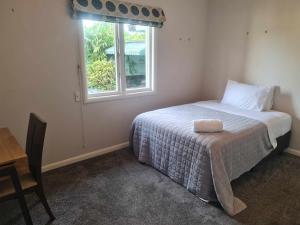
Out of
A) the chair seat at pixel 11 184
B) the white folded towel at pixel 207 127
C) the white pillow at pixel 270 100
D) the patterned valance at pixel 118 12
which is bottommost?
the chair seat at pixel 11 184

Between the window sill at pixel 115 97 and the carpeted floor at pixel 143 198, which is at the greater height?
the window sill at pixel 115 97

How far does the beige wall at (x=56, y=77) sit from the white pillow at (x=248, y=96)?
3.25ft

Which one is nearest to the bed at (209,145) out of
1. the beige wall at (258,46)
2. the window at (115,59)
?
the beige wall at (258,46)

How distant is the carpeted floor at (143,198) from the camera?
1926 mm

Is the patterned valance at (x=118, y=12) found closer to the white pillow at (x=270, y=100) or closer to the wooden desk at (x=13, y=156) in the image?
the wooden desk at (x=13, y=156)

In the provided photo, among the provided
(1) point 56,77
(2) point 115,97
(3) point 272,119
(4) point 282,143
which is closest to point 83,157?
(2) point 115,97

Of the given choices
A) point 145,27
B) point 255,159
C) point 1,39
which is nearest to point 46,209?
point 1,39

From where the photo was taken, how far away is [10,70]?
2273 mm

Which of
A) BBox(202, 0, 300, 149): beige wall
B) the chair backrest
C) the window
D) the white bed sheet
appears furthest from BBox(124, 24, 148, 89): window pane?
the chair backrest

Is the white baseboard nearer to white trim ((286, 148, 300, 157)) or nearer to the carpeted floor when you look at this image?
the carpeted floor

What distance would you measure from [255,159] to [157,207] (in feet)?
4.02

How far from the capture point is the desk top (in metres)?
1.52

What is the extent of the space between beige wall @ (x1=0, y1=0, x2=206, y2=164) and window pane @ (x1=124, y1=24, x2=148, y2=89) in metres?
0.24

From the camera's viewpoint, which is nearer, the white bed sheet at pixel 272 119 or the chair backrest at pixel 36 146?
the chair backrest at pixel 36 146
